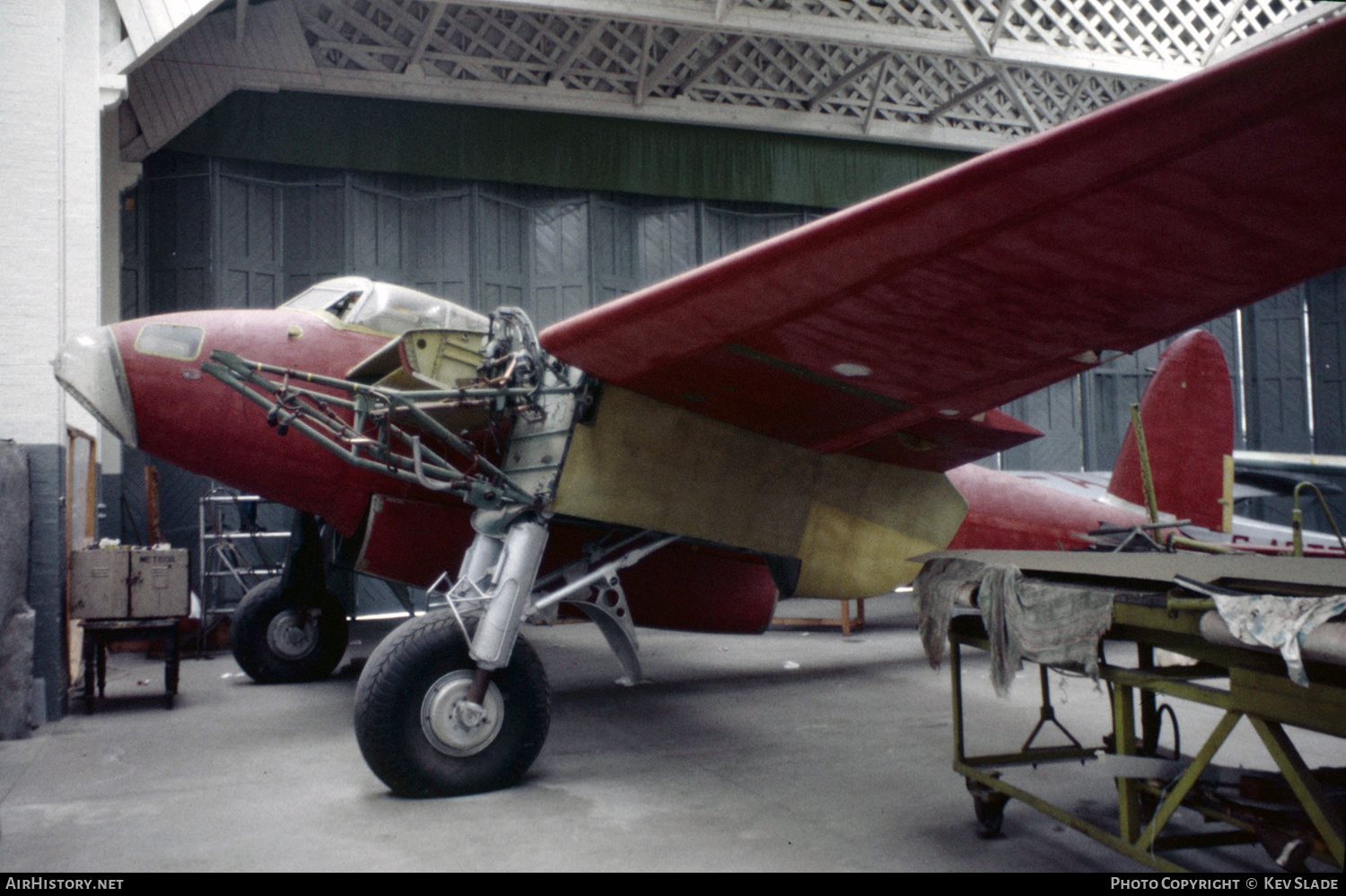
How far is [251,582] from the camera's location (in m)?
11.5

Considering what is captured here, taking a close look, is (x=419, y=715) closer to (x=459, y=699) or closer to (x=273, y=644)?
(x=459, y=699)

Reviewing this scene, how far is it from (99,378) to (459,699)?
3.25m

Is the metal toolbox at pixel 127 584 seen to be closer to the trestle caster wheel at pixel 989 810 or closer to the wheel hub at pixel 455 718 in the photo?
the wheel hub at pixel 455 718

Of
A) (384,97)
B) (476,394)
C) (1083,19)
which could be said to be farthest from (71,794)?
(1083,19)

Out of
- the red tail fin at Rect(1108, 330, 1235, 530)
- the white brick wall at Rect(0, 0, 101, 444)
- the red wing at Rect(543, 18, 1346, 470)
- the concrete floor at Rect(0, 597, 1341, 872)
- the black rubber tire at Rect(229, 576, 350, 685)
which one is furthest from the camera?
the red tail fin at Rect(1108, 330, 1235, 530)

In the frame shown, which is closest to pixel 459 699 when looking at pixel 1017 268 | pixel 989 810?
pixel 989 810

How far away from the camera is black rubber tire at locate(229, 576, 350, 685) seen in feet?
25.4

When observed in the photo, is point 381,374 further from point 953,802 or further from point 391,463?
point 953,802

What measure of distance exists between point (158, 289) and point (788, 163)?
1014 centimetres

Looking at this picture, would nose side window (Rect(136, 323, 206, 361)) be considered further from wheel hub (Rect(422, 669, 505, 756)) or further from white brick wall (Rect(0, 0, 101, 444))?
wheel hub (Rect(422, 669, 505, 756))

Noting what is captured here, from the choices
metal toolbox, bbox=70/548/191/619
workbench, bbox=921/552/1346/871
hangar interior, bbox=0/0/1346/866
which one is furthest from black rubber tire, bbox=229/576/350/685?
workbench, bbox=921/552/1346/871

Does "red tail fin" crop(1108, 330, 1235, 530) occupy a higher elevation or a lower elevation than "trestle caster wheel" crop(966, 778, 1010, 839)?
higher

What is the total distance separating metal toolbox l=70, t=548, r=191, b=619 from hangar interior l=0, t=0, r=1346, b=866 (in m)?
2.46

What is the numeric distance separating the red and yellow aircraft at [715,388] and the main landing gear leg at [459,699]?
0.04 ft
